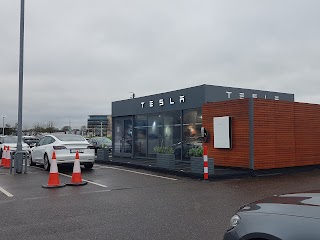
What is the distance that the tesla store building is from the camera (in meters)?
12.8

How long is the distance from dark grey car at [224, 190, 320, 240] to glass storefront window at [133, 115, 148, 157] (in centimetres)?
1581

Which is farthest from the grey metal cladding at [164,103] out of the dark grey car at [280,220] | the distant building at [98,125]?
the distant building at [98,125]

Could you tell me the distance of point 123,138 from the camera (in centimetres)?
2106

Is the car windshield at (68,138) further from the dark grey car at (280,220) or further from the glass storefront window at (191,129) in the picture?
the dark grey car at (280,220)

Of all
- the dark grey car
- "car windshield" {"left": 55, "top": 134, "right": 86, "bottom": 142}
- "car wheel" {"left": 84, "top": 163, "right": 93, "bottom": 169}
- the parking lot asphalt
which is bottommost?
the parking lot asphalt

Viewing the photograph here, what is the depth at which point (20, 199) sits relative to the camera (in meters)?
8.09

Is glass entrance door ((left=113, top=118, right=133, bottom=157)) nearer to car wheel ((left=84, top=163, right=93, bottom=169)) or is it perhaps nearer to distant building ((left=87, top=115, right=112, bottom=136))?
car wheel ((left=84, top=163, right=93, bottom=169))

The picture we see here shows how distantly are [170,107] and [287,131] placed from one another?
5998mm

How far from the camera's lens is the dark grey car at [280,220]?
2.83 metres

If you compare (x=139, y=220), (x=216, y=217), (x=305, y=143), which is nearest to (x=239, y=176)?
(x=305, y=143)

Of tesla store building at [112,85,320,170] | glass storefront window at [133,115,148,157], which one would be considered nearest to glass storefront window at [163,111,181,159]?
tesla store building at [112,85,320,170]

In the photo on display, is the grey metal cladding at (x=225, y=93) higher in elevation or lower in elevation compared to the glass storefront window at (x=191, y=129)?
higher

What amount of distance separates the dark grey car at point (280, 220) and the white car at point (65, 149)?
10.8m

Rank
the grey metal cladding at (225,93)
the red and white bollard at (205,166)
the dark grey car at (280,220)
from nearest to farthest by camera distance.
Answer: the dark grey car at (280,220) < the red and white bollard at (205,166) < the grey metal cladding at (225,93)
